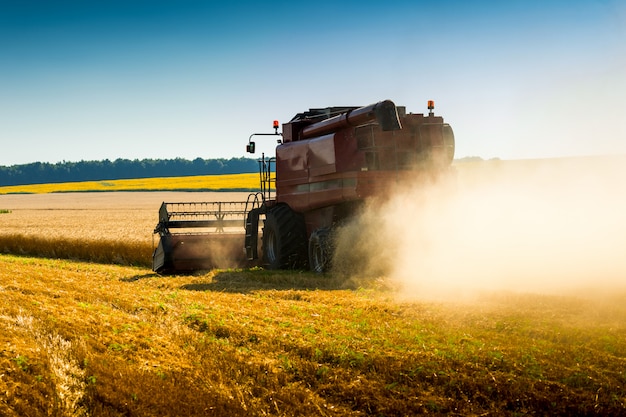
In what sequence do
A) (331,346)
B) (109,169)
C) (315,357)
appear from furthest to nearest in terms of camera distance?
1. (109,169)
2. (331,346)
3. (315,357)

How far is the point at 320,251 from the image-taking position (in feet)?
45.0

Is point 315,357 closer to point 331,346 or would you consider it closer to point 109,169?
point 331,346

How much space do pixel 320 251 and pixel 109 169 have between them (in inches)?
4460

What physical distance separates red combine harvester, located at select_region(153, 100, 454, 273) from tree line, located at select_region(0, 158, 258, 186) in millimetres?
93429

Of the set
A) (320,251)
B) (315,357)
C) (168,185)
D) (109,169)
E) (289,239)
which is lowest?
(315,357)

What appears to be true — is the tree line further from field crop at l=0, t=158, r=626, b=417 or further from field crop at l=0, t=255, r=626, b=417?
field crop at l=0, t=255, r=626, b=417

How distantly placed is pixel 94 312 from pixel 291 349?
10.2 ft

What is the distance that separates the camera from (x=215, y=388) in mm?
6207

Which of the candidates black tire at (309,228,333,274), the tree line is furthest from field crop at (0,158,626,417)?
the tree line

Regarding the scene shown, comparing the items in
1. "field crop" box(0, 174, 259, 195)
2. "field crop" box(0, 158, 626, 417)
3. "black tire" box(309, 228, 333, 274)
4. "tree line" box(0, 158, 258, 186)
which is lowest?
"field crop" box(0, 158, 626, 417)

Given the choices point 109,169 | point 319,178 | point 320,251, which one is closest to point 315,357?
point 320,251

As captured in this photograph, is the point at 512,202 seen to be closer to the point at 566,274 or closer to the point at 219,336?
the point at 566,274

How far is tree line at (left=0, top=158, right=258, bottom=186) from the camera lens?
112 meters

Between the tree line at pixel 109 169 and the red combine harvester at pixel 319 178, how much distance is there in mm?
93429
